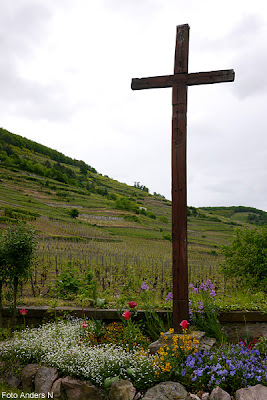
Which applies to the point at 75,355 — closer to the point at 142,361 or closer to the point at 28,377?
the point at 28,377

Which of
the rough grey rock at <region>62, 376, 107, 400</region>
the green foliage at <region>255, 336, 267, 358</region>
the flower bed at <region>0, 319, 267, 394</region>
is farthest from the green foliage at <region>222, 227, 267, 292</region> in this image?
the rough grey rock at <region>62, 376, 107, 400</region>

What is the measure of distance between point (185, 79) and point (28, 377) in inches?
192

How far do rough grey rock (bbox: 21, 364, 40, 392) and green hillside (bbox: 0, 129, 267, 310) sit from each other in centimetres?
177

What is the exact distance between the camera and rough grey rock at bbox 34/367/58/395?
4253 millimetres

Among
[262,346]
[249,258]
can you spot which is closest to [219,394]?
[262,346]

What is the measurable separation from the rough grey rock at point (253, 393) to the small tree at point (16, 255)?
383cm

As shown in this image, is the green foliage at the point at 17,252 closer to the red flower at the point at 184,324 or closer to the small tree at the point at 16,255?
the small tree at the point at 16,255

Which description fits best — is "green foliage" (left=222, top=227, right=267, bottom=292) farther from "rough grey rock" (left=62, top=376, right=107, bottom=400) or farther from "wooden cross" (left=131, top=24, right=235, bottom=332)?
"rough grey rock" (left=62, top=376, right=107, bottom=400)

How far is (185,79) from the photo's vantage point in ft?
16.4

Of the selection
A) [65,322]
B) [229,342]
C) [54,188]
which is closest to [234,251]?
[229,342]

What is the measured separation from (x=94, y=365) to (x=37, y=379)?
0.84m

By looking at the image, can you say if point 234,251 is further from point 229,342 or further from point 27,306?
point 27,306

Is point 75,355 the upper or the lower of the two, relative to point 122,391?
upper

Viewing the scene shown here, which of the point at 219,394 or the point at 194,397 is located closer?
the point at 219,394
